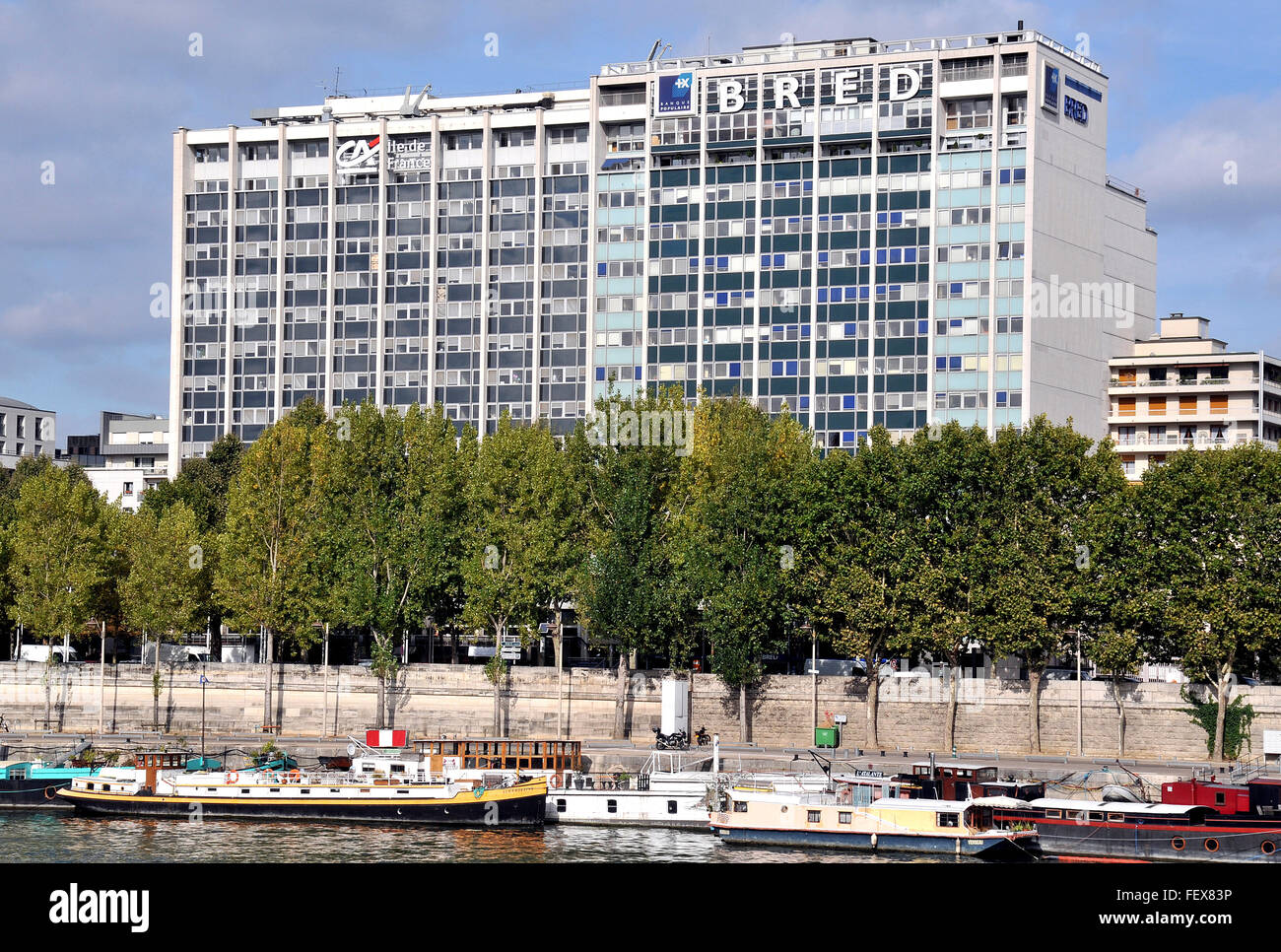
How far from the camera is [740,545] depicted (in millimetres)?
93188

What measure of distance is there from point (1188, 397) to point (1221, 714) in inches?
2243

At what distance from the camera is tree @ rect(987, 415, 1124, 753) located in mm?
86750

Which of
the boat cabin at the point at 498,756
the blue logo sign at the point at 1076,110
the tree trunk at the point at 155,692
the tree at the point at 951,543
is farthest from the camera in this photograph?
the blue logo sign at the point at 1076,110

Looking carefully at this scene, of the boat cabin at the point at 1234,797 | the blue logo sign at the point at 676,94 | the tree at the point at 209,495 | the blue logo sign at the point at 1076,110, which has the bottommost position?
the boat cabin at the point at 1234,797

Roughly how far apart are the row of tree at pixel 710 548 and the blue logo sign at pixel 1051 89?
164 feet

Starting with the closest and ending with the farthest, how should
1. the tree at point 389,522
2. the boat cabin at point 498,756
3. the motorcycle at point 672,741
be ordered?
the boat cabin at point 498,756, the motorcycle at point 672,741, the tree at point 389,522

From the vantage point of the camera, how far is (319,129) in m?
157

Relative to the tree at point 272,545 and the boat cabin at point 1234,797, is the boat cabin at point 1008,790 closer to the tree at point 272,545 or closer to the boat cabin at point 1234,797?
the boat cabin at point 1234,797

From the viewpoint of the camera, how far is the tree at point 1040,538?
86750 mm

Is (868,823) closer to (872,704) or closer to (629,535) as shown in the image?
(872,704)

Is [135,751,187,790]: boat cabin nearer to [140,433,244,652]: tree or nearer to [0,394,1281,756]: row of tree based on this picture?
[0,394,1281,756]: row of tree

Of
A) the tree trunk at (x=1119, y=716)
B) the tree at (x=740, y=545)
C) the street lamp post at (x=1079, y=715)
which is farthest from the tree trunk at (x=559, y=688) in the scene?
the tree trunk at (x=1119, y=716)
